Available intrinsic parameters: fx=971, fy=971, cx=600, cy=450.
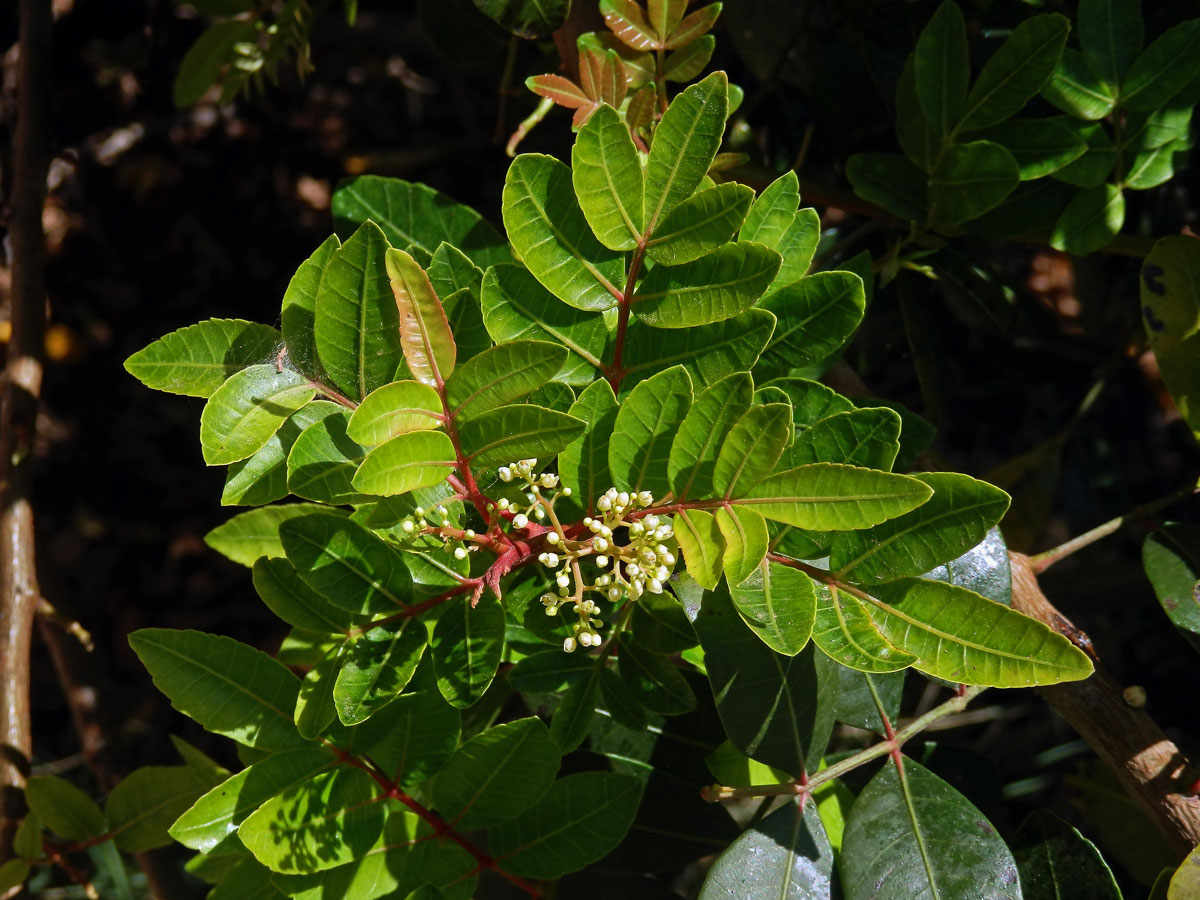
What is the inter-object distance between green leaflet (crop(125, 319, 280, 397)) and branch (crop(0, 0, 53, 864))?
2.67ft

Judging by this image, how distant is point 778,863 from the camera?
1.03 metres

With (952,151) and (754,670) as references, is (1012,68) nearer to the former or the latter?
(952,151)

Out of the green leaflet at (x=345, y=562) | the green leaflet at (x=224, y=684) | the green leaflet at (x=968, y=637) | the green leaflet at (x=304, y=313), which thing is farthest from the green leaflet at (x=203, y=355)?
the green leaflet at (x=968, y=637)

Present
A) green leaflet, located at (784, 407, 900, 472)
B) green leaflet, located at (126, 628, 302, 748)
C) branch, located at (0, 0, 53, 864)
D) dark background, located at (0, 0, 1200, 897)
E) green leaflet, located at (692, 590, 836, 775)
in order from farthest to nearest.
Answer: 1. dark background, located at (0, 0, 1200, 897)
2. branch, located at (0, 0, 53, 864)
3. green leaflet, located at (692, 590, 836, 775)
4. green leaflet, located at (126, 628, 302, 748)
5. green leaflet, located at (784, 407, 900, 472)

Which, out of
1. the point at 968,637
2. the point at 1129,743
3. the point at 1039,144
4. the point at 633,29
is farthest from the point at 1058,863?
the point at 633,29

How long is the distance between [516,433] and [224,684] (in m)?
0.42

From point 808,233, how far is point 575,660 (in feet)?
1.66

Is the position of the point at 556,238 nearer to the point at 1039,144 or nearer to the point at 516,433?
the point at 516,433

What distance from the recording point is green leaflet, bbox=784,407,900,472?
0.82 m

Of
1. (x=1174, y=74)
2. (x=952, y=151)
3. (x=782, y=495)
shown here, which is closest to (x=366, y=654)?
(x=782, y=495)

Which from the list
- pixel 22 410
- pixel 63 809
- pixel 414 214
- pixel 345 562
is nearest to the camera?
pixel 345 562

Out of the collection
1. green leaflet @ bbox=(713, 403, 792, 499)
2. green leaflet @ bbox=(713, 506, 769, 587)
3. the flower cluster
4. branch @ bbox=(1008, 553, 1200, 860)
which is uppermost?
green leaflet @ bbox=(713, 403, 792, 499)

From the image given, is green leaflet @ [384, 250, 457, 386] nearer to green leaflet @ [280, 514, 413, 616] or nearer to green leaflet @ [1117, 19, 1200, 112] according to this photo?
Answer: green leaflet @ [280, 514, 413, 616]

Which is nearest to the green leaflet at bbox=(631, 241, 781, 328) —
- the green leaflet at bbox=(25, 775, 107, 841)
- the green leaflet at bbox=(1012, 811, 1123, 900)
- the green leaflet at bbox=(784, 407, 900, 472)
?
the green leaflet at bbox=(784, 407, 900, 472)
